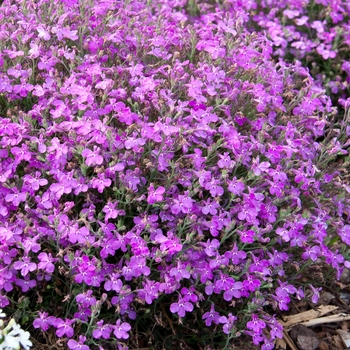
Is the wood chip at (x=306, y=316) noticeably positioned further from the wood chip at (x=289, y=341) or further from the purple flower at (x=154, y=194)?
the purple flower at (x=154, y=194)

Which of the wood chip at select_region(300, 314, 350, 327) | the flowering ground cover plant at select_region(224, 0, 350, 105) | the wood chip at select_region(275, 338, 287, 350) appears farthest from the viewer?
the flowering ground cover plant at select_region(224, 0, 350, 105)

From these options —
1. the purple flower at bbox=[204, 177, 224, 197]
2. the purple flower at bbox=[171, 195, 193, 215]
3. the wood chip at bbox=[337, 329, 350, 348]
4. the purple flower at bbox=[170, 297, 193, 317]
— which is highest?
the purple flower at bbox=[204, 177, 224, 197]

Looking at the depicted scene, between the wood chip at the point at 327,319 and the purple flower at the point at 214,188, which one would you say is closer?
the purple flower at the point at 214,188

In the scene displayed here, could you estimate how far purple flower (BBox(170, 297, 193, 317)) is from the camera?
3.13m

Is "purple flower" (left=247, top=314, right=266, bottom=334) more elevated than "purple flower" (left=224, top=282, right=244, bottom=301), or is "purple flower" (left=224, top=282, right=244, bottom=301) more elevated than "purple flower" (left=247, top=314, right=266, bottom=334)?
"purple flower" (left=224, top=282, right=244, bottom=301)

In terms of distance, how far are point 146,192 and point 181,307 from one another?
58 centimetres

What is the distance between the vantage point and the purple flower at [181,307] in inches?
123

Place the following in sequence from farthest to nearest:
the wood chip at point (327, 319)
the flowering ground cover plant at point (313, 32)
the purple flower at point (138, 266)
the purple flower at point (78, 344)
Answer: the flowering ground cover plant at point (313, 32)
the wood chip at point (327, 319)
the purple flower at point (138, 266)
the purple flower at point (78, 344)

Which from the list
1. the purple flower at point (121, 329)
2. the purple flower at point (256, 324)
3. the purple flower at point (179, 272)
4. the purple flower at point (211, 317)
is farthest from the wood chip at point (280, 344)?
the purple flower at point (121, 329)

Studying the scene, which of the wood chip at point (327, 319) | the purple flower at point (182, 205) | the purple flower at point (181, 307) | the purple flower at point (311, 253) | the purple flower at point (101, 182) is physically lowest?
the wood chip at point (327, 319)

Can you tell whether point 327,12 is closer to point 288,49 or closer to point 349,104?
point 288,49

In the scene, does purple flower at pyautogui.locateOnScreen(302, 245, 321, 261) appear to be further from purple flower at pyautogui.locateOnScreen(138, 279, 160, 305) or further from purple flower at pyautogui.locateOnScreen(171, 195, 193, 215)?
purple flower at pyautogui.locateOnScreen(138, 279, 160, 305)

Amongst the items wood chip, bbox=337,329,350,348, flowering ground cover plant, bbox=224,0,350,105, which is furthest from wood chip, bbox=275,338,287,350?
flowering ground cover plant, bbox=224,0,350,105

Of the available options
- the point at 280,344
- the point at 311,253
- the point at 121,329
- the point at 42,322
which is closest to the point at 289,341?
the point at 280,344
